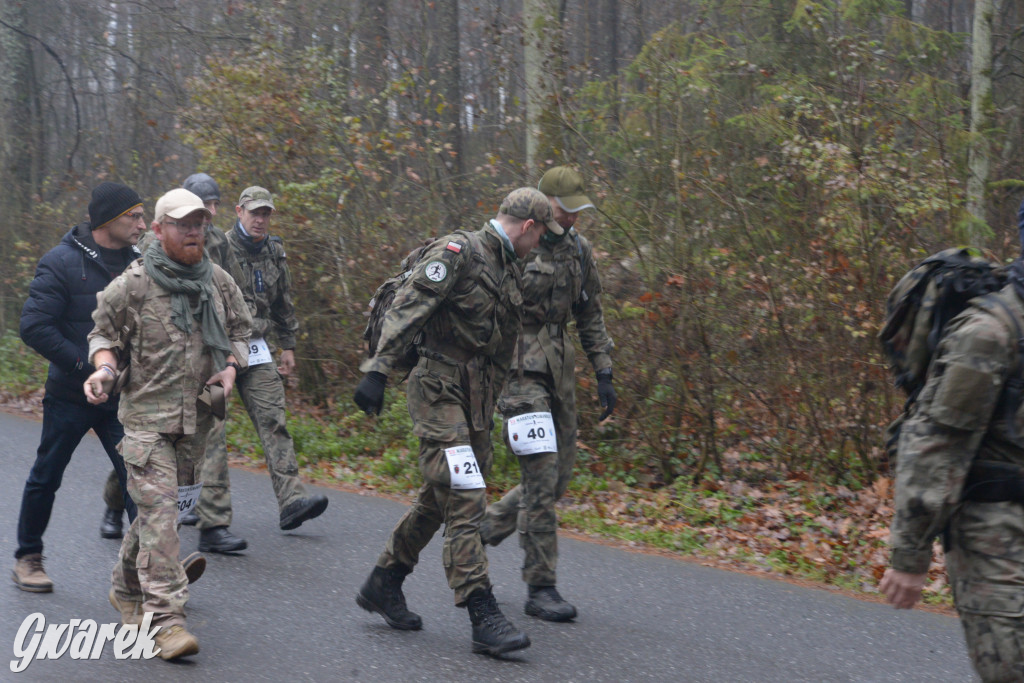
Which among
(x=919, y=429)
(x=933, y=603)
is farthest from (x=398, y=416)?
(x=919, y=429)

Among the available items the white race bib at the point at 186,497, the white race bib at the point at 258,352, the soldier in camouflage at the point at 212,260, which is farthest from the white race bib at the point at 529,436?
the white race bib at the point at 258,352

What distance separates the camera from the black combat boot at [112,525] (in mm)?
6668

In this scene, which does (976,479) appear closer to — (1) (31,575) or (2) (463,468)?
(2) (463,468)

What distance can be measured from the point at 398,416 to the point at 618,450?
7.80 feet

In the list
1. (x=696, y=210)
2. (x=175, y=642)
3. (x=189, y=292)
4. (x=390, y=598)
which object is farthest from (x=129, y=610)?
(x=696, y=210)

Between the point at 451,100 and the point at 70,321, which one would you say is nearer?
the point at 70,321

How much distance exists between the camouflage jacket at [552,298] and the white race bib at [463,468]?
34.4 inches

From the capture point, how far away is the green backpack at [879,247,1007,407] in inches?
122

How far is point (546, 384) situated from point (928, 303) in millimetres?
2775

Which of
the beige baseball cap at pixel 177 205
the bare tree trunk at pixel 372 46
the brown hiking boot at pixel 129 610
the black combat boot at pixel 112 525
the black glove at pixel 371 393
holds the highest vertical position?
the bare tree trunk at pixel 372 46

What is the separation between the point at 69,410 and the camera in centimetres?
540

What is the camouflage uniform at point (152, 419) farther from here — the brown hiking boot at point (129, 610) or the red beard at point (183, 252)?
the red beard at point (183, 252)

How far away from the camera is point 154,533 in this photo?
4.66 m

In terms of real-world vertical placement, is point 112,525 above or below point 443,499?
below
